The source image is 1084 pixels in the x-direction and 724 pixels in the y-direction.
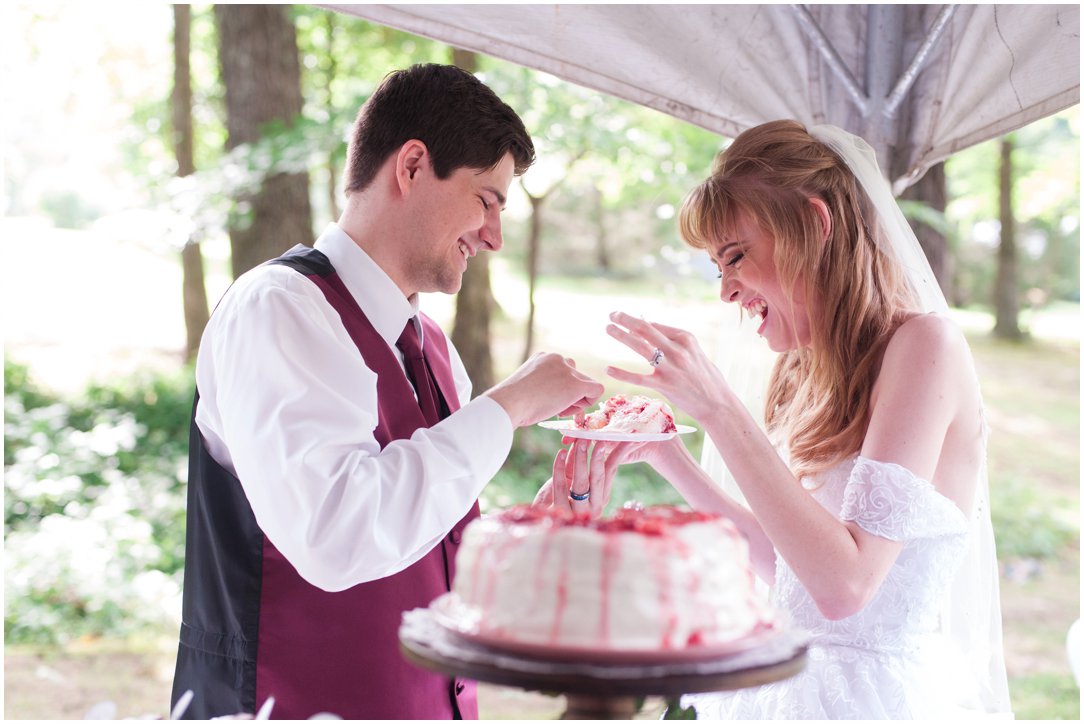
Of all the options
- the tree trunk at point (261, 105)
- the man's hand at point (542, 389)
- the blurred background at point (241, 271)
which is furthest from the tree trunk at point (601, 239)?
the man's hand at point (542, 389)

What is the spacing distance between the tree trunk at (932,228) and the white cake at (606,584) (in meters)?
4.91

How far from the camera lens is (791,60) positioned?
3576 mm

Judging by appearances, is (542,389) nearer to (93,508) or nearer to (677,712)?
(677,712)

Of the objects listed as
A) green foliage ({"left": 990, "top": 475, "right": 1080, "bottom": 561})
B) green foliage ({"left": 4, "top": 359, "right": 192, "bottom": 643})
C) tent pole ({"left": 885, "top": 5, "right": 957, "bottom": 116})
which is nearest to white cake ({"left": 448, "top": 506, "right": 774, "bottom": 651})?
tent pole ({"left": 885, "top": 5, "right": 957, "bottom": 116})

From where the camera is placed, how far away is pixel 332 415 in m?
2.09

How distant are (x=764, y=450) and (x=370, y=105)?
1311mm

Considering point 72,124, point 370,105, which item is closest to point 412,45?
point 72,124

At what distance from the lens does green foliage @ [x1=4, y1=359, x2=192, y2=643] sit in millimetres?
7152

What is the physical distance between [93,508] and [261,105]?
3.56 metres

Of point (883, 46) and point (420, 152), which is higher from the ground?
point (883, 46)

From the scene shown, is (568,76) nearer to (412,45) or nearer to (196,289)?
(412,45)

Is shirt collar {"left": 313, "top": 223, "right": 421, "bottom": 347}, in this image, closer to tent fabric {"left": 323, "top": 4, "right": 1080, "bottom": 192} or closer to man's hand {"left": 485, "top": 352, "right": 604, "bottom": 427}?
man's hand {"left": 485, "top": 352, "right": 604, "bottom": 427}

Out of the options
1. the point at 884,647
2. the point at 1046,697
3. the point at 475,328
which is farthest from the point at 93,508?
the point at 884,647

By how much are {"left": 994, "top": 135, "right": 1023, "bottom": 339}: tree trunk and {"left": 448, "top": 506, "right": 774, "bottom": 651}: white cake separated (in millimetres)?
12844
